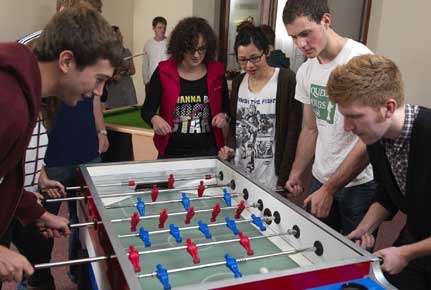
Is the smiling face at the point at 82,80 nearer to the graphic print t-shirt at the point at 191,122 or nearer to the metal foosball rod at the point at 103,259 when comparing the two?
the metal foosball rod at the point at 103,259

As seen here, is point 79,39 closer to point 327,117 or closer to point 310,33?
point 310,33

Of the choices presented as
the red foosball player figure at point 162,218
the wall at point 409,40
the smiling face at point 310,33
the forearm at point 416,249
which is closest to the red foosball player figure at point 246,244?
the red foosball player figure at point 162,218

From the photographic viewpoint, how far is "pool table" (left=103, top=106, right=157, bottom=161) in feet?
9.62

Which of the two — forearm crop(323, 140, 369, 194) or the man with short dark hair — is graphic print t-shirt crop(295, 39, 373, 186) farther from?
the man with short dark hair

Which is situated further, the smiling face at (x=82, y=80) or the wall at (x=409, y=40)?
the wall at (x=409, y=40)

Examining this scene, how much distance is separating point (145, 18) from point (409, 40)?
3011 mm

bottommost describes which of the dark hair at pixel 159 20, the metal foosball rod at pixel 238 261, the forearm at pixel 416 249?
the metal foosball rod at pixel 238 261

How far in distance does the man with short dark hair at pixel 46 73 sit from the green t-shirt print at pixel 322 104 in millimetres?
951

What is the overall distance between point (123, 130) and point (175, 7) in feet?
7.58

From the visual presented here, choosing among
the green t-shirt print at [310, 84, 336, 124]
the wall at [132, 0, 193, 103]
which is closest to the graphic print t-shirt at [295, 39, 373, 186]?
the green t-shirt print at [310, 84, 336, 124]

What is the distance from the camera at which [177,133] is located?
7.35 ft

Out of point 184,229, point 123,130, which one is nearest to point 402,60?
point 123,130

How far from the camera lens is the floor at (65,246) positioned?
2.43 meters

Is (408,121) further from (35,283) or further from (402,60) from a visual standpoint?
(402,60)
